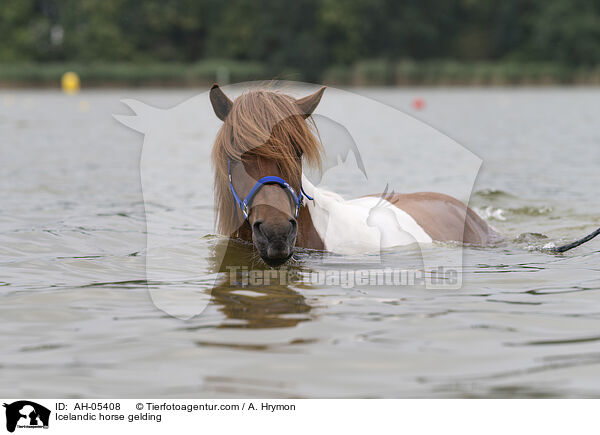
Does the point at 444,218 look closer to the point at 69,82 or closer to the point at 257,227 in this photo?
the point at 257,227

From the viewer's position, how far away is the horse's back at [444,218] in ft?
21.7

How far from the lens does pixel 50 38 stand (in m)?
75.9

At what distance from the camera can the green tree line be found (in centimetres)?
7031

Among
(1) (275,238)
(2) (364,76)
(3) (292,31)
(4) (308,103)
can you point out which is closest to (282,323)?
(1) (275,238)

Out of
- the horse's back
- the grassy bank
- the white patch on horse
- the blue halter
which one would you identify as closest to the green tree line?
the grassy bank

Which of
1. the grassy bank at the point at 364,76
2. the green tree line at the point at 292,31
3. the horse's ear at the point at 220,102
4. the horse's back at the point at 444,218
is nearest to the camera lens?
the horse's ear at the point at 220,102

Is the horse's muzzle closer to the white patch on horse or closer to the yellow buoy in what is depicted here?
the white patch on horse

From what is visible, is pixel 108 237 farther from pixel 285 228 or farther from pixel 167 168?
pixel 167 168

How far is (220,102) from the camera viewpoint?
16.7 feet

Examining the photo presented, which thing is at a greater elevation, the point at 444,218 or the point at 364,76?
the point at 364,76

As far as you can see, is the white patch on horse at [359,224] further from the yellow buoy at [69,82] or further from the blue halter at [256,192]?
the yellow buoy at [69,82]
